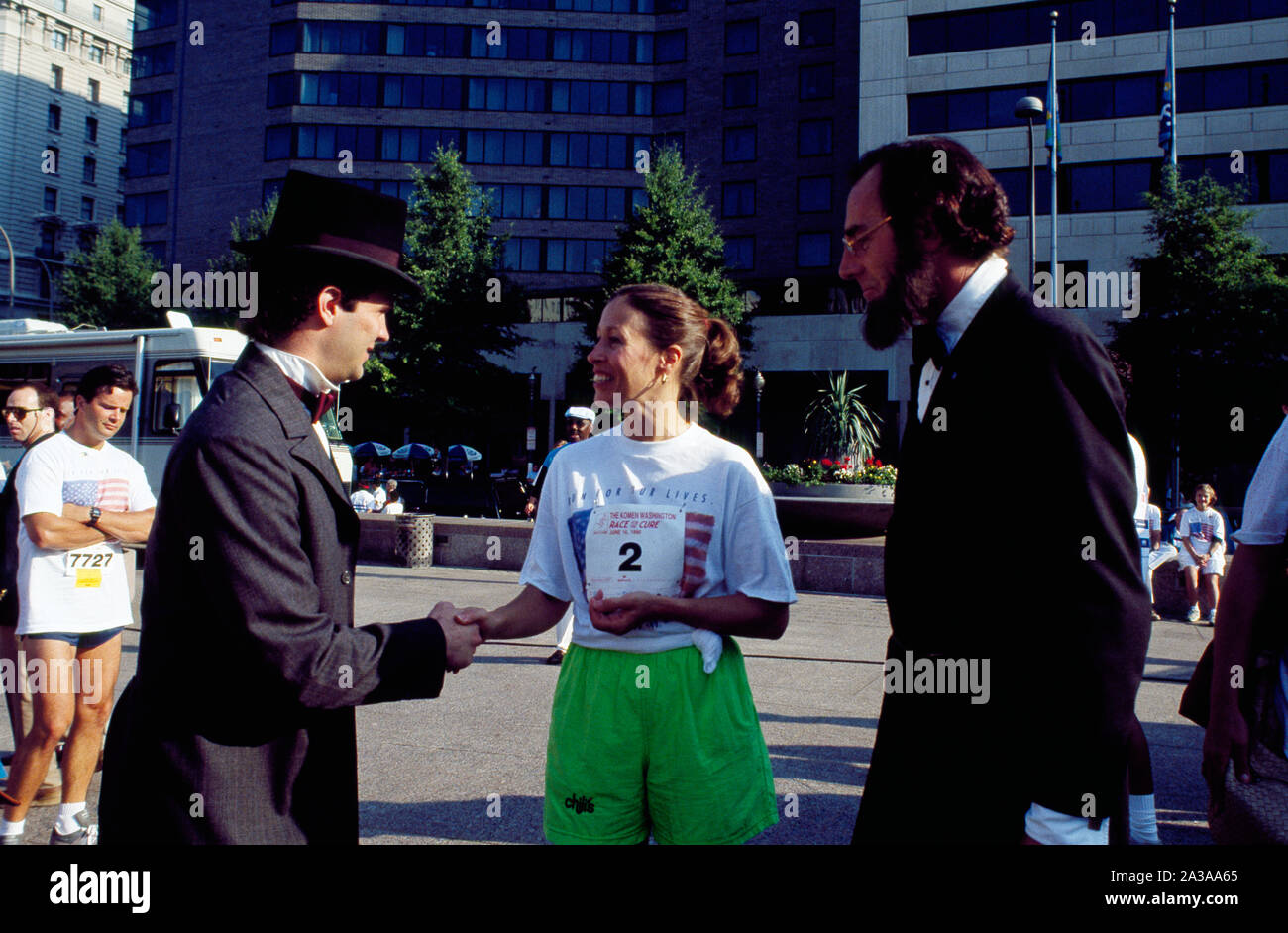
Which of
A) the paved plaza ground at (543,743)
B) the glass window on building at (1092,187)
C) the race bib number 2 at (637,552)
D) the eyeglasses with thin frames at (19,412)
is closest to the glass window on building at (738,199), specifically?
the glass window on building at (1092,187)

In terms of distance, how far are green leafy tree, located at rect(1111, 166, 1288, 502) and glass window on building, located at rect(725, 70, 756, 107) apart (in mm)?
21658

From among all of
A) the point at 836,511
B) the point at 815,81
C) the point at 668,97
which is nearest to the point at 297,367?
the point at 836,511

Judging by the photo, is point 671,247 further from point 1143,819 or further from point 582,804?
point 582,804

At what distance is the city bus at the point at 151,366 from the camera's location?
53.3 ft

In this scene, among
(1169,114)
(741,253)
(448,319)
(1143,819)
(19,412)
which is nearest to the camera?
(1143,819)

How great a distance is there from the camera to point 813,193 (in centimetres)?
4397

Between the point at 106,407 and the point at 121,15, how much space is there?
81622 millimetres

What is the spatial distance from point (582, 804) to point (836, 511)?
10.9 meters

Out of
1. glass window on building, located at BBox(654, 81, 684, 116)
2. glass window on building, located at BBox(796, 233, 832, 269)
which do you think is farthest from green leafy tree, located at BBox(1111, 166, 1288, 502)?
glass window on building, located at BBox(654, 81, 684, 116)

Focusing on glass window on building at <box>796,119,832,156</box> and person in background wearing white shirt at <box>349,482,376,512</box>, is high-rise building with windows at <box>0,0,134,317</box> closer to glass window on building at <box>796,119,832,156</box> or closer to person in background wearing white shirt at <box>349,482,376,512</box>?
glass window on building at <box>796,119,832,156</box>

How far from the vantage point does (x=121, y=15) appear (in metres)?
70.4

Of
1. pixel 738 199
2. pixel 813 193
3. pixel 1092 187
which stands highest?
pixel 738 199
